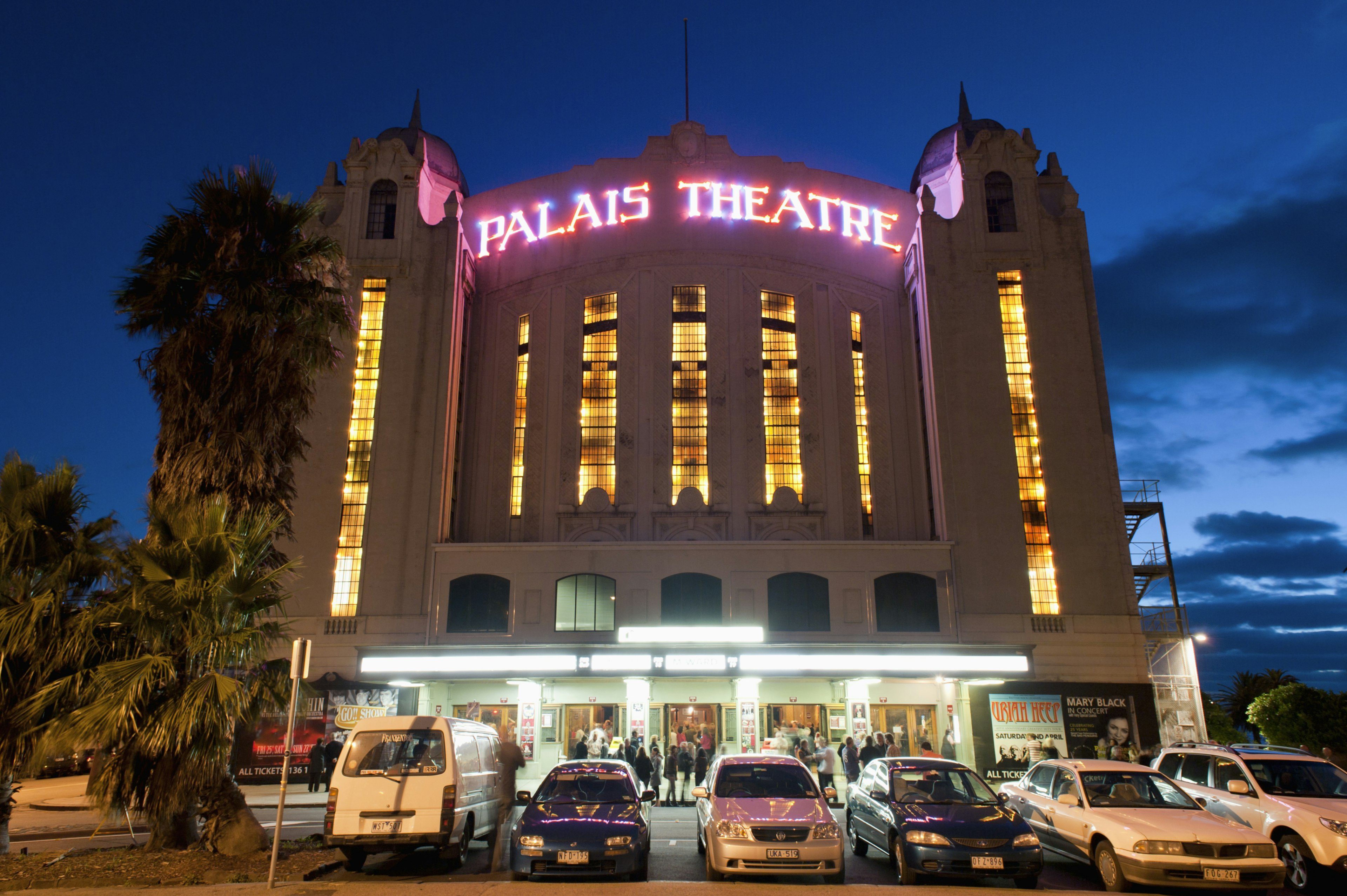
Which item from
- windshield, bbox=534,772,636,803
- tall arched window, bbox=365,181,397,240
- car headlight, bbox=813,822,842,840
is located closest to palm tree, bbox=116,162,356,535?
windshield, bbox=534,772,636,803

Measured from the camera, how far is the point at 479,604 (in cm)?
3102

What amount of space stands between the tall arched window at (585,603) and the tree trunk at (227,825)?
17431 mm

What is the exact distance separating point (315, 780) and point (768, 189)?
28.2 m

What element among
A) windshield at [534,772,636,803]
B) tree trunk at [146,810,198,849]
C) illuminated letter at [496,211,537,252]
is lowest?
tree trunk at [146,810,198,849]

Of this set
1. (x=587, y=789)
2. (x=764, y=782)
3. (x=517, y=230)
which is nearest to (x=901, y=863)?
(x=764, y=782)

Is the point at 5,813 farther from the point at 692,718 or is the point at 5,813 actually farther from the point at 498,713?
the point at 692,718

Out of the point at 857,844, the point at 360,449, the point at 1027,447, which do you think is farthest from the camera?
the point at 360,449

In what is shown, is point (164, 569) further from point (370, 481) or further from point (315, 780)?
point (370, 481)

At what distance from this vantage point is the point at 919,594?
30734 millimetres

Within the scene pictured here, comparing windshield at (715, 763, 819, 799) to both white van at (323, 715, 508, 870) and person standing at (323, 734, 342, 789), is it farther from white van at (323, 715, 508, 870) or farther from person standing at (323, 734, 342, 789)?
person standing at (323, 734, 342, 789)

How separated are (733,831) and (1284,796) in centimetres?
825

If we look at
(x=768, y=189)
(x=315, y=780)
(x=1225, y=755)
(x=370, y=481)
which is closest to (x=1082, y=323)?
(x=768, y=189)

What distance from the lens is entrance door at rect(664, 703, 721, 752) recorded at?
96.3 ft

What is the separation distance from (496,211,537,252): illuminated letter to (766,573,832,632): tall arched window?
18.3m
